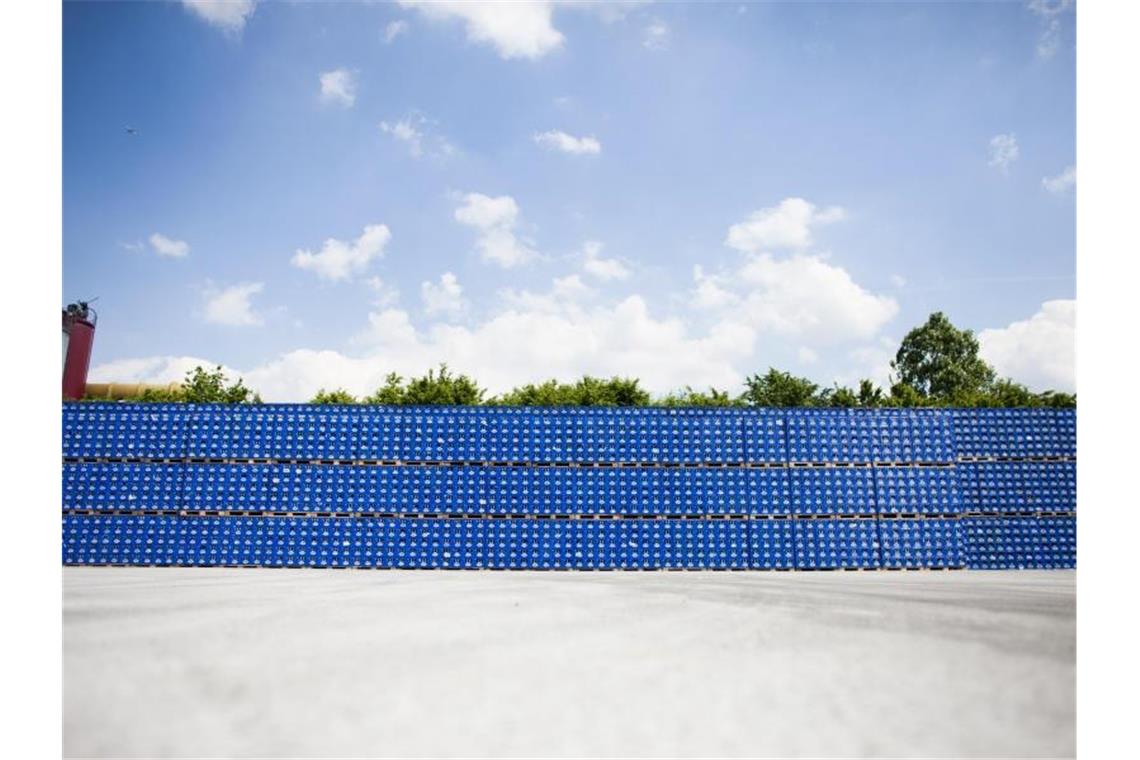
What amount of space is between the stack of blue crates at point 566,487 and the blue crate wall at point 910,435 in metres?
0.04

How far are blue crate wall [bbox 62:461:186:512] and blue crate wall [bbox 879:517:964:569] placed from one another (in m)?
17.8

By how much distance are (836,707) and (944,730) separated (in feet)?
2.65

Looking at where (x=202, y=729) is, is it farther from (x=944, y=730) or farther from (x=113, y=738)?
(x=944, y=730)

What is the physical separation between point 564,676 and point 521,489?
9288mm

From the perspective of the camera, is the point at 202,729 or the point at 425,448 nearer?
the point at 202,729

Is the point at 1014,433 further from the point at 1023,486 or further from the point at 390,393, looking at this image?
the point at 390,393

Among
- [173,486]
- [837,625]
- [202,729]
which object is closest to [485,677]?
[202,729]

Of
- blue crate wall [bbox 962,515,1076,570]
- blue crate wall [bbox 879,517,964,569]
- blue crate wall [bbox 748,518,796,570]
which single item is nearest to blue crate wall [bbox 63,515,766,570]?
blue crate wall [bbox 748,518,796,570]

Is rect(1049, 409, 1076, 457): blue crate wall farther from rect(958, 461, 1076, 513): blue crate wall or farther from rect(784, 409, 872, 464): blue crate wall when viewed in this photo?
rect(784, 409, 872, 464): blue crate wall

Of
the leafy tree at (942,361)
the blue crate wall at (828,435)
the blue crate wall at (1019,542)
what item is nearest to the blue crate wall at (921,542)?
the blue crate wall at (1019,542)

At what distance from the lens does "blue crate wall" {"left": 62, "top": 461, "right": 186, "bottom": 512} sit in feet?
48.7

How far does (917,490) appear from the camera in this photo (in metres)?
15.3

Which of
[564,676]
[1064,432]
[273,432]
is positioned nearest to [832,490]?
[1064,432]

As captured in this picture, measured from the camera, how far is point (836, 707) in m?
5.20
